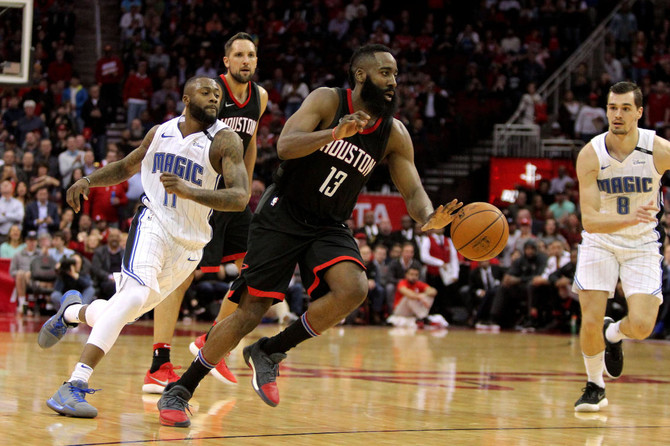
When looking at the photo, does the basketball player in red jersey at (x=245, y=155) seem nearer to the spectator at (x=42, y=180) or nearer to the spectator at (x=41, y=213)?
the spectator at (x=41, y=213)

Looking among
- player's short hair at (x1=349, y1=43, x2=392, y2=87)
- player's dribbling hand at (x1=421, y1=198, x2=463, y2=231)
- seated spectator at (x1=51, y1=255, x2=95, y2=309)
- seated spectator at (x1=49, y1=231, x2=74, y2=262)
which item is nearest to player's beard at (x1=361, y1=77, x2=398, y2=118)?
player's short hair at (x1=349, y1=43, x2=392, y2=87)

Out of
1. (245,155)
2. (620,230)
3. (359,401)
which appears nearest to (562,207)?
(620,230)

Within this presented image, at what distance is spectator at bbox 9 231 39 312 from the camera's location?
14.2 meters

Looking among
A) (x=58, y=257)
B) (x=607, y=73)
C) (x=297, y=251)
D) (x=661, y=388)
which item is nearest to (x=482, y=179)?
(x=607, y=73)

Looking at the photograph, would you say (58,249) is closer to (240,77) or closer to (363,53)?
(240,77)

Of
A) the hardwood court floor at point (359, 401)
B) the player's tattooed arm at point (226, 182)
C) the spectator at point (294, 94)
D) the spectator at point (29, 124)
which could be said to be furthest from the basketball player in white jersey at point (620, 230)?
the spectator at point (294, 94)

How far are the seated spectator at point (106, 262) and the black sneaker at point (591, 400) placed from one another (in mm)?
9006

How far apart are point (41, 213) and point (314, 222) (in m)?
10.6

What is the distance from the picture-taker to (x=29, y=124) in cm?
1714

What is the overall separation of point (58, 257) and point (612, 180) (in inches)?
382

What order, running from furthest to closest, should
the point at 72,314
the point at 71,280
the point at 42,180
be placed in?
the point at 42,180 < the point at 71,280 < the point at 72,314

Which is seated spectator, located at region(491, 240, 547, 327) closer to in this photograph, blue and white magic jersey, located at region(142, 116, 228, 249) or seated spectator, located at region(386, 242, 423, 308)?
seated spectator, located at region(386, 242, 423, 308)

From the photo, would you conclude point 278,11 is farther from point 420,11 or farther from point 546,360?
point 546,360

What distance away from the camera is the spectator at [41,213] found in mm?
14992
